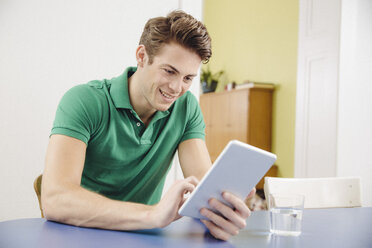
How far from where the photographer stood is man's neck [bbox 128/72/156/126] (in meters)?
1.39

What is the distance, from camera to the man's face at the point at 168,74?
1.26m

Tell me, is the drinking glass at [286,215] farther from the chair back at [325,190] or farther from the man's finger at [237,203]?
the chair back at [325,190]

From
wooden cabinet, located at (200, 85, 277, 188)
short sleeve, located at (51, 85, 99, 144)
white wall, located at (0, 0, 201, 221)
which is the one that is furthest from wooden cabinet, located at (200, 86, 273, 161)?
short sleeve, located at (51, 85, 99, 144)

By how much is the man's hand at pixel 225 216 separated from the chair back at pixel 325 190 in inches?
22.7

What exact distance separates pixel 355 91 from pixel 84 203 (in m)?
2.49

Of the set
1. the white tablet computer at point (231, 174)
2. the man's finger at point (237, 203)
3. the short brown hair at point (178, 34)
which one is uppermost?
the short brown hair at point (178, 34)

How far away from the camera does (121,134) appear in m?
1.30

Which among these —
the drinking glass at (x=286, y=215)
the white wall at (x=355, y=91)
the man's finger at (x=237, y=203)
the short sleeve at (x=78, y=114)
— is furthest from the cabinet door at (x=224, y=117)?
the man's finger at (x=237, y=203)

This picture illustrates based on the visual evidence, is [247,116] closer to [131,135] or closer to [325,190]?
[325,190]

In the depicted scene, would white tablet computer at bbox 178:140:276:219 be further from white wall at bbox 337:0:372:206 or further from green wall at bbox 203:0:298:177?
green wall at bbox 203:0:298:177

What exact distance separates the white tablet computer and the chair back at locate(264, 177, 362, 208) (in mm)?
597

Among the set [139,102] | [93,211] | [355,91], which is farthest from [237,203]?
[355,91]

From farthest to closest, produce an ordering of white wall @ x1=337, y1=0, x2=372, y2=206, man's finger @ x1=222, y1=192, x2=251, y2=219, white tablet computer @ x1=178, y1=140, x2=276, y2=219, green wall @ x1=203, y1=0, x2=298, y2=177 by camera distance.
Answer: green wall @ x1=203, y1=0, x2=298, y2=177, white wall @ x1=337, y1=0, x2=372, y2=206, man's finger @ x1=222, y1=192, x2=251, y2=219, white tablet computer @ x1=178, y1=140, x2=276, y2=219

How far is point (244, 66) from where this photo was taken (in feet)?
18.1
